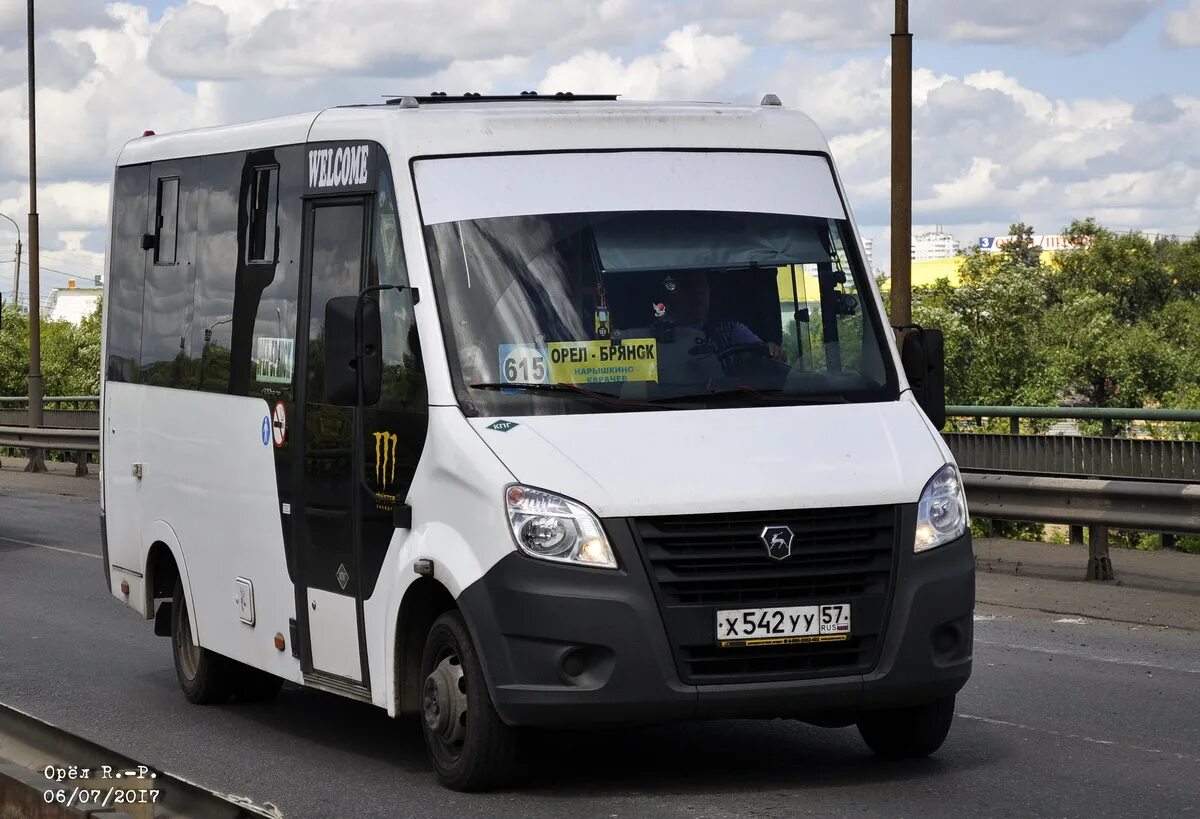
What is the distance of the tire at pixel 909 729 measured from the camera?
295 inches

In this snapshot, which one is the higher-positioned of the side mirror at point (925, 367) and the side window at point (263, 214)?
the side window at point (263, 214)

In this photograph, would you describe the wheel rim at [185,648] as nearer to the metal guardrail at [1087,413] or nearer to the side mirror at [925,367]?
the side mirror at [925,367]

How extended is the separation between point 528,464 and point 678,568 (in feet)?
1.95

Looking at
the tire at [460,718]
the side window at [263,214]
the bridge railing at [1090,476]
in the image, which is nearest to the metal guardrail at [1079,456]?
the bridge railing at [1090,476]

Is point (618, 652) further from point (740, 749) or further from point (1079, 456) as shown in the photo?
point (1079, 456)

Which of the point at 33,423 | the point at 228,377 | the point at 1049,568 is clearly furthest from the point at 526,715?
the point at 33,423

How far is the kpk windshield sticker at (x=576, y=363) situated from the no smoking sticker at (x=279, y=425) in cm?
149

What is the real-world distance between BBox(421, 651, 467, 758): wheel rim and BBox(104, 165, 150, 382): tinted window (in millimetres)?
3932

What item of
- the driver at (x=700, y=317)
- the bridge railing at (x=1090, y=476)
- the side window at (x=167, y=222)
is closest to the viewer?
the driver at (x=700, y=317)

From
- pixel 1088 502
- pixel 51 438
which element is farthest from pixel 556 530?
pixel 51 438

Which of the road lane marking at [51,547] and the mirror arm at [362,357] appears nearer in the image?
the mirror arm at [362,357]

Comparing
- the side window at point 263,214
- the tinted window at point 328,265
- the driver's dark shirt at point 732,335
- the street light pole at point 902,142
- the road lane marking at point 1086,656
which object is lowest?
the road lane marking at point 1086,656

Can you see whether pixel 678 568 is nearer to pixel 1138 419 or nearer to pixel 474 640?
pixel 474 640

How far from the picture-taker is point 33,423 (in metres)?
35.0
